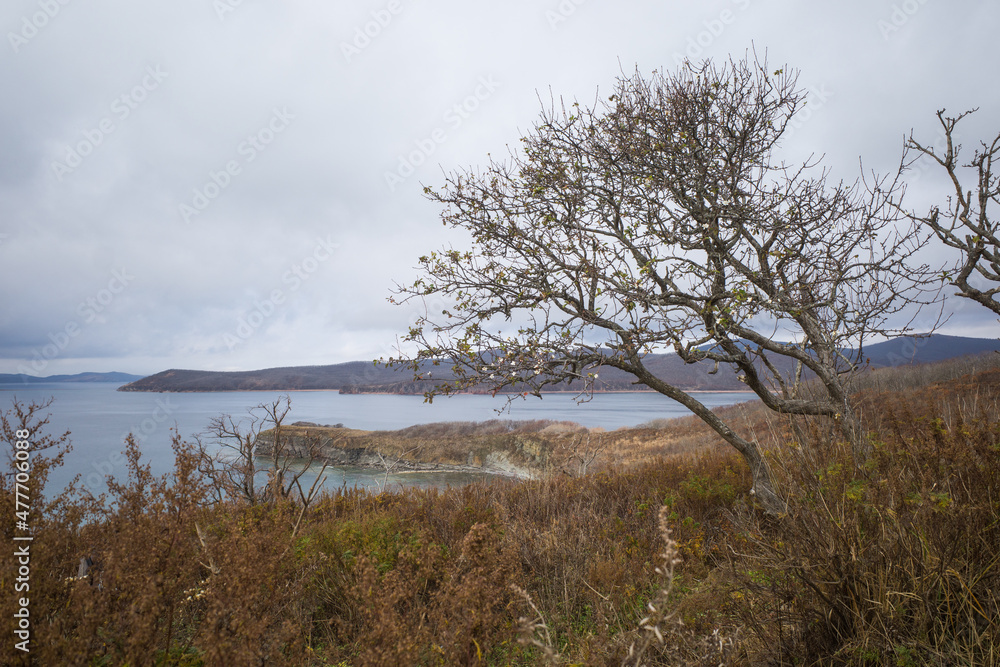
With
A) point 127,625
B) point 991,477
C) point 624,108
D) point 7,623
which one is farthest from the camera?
point 624,108

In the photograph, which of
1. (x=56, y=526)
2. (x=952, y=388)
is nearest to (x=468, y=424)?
(x=952, y=388)

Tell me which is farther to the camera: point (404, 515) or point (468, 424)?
point (468, 424)

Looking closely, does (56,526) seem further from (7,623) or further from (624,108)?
(624,108)

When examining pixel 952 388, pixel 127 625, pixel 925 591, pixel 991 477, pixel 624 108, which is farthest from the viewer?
pixel 952 388

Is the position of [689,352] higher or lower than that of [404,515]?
higher

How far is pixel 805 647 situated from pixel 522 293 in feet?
15.5

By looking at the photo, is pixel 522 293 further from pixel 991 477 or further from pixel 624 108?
pixel 991 477

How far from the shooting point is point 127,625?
237 cm

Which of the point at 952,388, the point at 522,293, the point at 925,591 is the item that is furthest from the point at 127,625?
the point at 952,388

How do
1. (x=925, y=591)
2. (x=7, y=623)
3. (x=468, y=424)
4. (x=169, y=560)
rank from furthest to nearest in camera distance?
1. (x=468, y=424)
2. (x=169, y=560)
3. (x=925, y=591)
4. (x=7, y=623)

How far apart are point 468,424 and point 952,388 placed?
28.1m

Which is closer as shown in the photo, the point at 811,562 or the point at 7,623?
the point at 7,623

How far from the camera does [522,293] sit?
20.8 feet

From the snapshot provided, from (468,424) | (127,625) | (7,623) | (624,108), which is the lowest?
(468,424)
